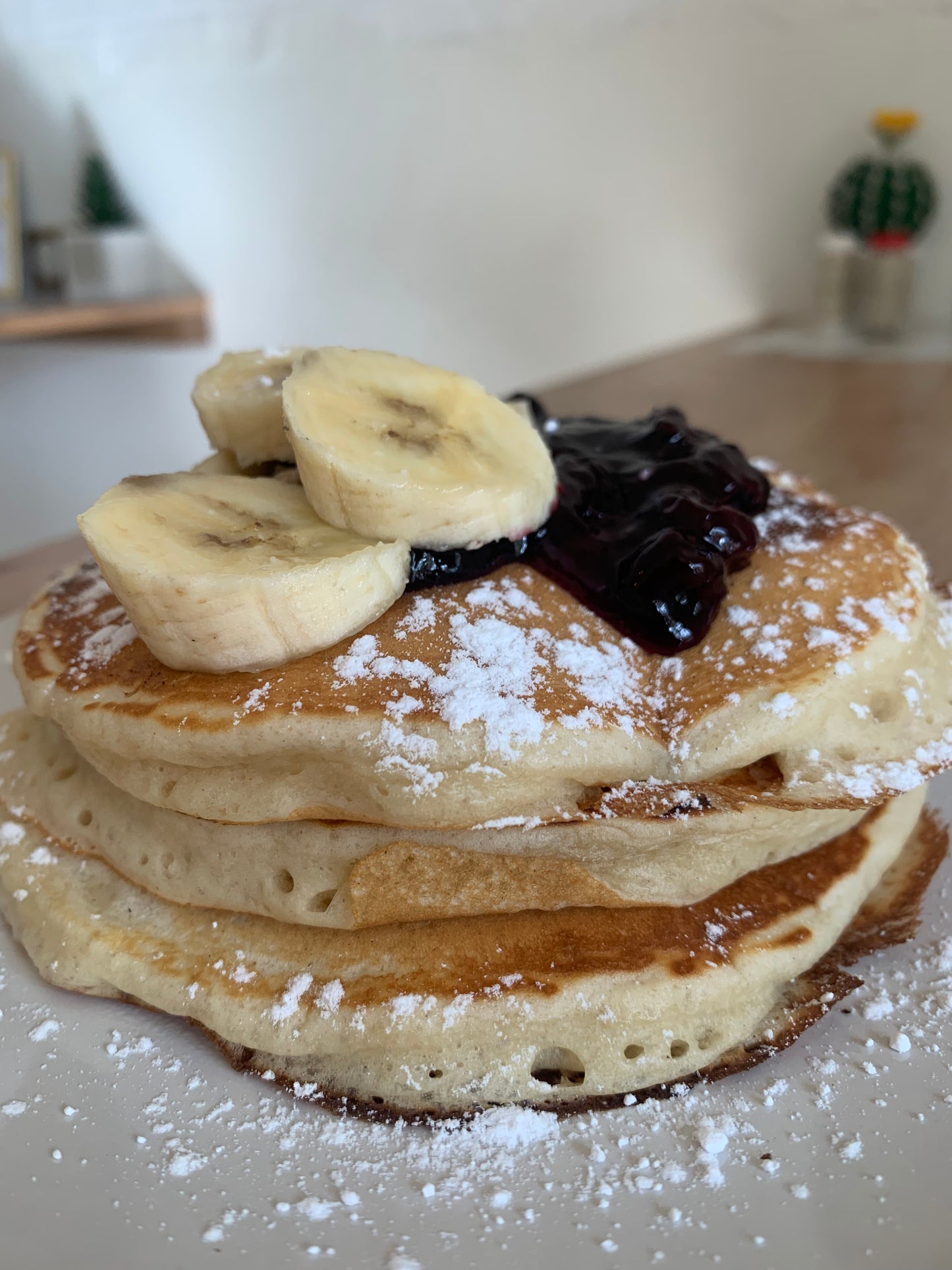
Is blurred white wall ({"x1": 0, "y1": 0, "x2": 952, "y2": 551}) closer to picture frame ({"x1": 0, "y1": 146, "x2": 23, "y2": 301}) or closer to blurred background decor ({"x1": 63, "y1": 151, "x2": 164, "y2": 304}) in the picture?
blurred background decor ({"x1": 63, "y1": 151, "x2": 164, "y2": 304})

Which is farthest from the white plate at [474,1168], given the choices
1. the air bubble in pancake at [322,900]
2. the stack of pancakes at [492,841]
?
the air bubble in pancake at [322,900]

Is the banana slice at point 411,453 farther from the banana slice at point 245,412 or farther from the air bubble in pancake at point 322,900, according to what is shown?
the air bubble in pancake at point 322,900

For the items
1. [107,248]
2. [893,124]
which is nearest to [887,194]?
[893,124]

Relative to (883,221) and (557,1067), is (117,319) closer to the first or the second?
(883,221)

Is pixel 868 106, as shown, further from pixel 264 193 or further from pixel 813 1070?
pixel 813 1070

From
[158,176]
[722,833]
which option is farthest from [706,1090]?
[158,176]

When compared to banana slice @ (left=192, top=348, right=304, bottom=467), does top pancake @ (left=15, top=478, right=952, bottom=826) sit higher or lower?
lower

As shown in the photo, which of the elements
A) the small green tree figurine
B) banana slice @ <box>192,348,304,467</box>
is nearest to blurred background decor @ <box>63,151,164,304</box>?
the small green tree figurine
